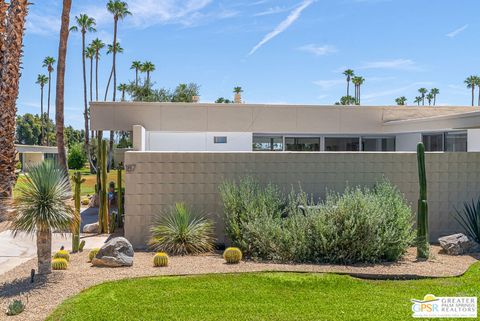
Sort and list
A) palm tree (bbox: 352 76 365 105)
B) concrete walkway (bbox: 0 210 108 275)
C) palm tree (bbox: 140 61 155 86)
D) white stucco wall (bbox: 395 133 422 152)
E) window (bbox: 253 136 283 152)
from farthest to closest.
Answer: palm tree (bbox: 352 76 365 105) → palm tree (bbox: 140 61 155 86) → window (bbox: 253 136 283 152) → white stucco wall (bbox: 395 133 422 152) → concrete walkway (bbox: 0 210 108 275)

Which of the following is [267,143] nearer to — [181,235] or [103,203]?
[103,203]

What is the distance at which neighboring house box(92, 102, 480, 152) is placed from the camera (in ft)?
59.8

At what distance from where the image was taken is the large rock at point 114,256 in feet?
28.6

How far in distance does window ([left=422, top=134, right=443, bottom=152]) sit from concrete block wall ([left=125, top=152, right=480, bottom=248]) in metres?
6.84

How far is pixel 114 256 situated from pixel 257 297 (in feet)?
10.8

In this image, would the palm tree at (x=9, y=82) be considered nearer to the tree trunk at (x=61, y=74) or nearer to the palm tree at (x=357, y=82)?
the tree trunk at (x=61, y=74)

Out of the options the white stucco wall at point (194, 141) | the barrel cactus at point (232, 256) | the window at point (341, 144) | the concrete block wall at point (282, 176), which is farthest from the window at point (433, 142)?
the barrel cactus at point (232, 256)

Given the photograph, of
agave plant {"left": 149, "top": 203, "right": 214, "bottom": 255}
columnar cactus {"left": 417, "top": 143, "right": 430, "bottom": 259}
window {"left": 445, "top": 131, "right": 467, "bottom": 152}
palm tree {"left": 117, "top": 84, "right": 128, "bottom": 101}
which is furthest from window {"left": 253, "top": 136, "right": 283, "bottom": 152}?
palm tree {"left": 117, "top": 84, "right": 128, "bottom": 101}

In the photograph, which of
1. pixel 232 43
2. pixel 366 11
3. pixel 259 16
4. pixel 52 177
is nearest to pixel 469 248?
pixel 52 177

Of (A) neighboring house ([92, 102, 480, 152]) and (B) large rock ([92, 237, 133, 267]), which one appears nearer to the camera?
(B) large rock ([92, 237, 133, 267])

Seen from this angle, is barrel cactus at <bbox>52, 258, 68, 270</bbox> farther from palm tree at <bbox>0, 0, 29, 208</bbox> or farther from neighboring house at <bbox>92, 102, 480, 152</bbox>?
neighboring house at <bbox>92, 102, 480, 152</bbox>

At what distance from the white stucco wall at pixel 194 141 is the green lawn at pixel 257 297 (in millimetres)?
11611

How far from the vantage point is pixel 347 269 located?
8742mm

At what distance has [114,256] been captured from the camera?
8758 mm
